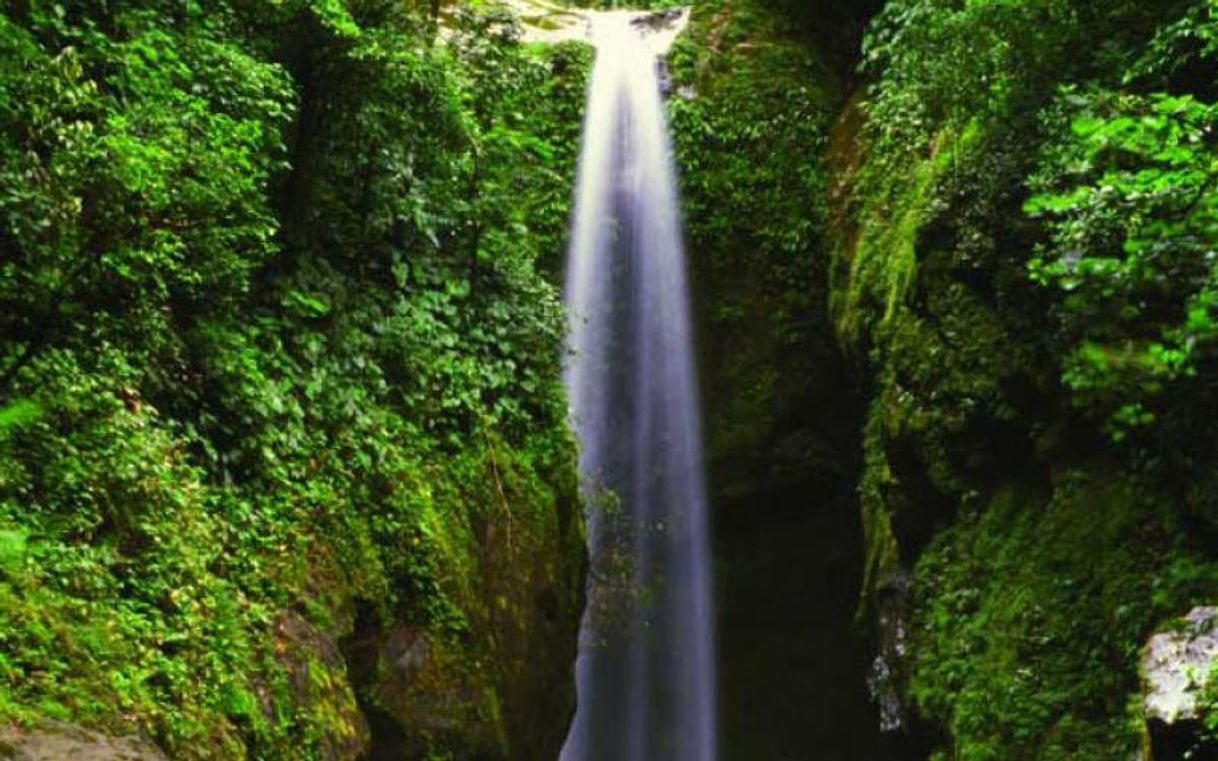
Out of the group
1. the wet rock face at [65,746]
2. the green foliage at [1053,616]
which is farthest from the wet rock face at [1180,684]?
the wet rock face at [65,746]

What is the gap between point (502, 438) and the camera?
27.9ft

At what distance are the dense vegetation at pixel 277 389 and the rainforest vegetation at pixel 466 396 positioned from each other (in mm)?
24

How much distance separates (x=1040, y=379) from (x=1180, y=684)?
301 cm

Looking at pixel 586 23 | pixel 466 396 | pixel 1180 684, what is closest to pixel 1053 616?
pixel 1180 684

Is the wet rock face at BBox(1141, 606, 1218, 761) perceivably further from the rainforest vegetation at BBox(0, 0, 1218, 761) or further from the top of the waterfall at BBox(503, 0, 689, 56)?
the top of the waterfall at BBox(503, 0, 689, 56)

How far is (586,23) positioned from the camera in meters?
15.5

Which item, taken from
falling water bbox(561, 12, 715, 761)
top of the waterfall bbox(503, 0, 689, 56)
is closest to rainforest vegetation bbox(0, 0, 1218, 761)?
falling water bbox(561, 12, 715, 761)

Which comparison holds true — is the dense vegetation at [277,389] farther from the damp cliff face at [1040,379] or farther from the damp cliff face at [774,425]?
the damp cliff face at [774,425]

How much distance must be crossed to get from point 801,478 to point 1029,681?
5.44 m

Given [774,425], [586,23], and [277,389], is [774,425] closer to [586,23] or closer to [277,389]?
[586,23]

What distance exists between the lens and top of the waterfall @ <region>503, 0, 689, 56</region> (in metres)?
14.9

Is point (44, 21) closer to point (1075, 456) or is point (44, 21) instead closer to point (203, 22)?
point (203, 22)

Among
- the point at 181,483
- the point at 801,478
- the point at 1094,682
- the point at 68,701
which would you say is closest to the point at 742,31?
the point at 801,478

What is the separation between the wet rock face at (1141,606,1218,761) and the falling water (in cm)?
664
